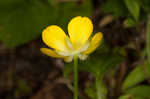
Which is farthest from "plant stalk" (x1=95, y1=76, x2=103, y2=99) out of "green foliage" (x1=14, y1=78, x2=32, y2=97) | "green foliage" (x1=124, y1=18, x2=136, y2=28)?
"green foliage" (x1=14, y1=78, x2=32, y2=97)

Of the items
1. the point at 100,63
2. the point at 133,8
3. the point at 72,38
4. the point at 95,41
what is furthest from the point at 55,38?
the point at 133,8

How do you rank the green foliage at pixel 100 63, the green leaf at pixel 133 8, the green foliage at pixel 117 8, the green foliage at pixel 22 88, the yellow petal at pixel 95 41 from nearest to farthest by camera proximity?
the yellow petal at pixel 95 41, the green foliage at pixel 100 63, the green leaf at pixel 133 8, the green foliage at pixel 117 8, the green foliage at pixel 22 88

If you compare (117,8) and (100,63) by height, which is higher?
(117,8)

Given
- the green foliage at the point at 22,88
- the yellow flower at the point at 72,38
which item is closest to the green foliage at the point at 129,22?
the yellow flower at the point at 72,38

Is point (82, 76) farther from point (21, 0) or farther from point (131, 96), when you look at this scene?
point (21, 0)

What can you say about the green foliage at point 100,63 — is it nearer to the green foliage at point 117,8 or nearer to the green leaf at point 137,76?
the green leaf at point 137,76

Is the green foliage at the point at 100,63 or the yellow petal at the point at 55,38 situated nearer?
the yellow petal at the point at 55,38

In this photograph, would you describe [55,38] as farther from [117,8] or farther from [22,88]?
[22,88]
